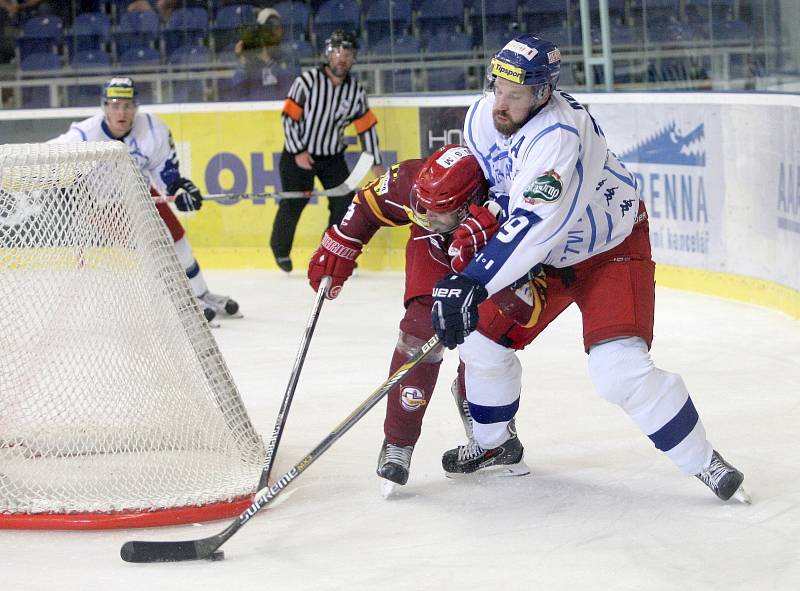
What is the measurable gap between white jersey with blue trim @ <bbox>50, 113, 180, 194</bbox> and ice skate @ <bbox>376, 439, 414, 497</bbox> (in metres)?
2.50

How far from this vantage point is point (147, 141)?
5.14 meters

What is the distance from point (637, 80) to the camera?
19.2ft

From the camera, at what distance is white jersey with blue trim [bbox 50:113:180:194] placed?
5.08 meters

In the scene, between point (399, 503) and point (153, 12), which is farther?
point (153, 12)

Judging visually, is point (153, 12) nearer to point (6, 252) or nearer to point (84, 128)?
point (84, 128)

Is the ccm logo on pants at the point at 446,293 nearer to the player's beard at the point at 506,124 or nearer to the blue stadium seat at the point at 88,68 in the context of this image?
the player's beard at the point at 506,124

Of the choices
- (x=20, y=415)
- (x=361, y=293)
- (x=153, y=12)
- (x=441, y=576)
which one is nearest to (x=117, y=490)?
(x=20, y=415)

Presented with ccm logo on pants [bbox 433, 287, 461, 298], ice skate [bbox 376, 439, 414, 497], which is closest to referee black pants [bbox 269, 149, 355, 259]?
ice skate [bbox 376, 439, 414, 497]

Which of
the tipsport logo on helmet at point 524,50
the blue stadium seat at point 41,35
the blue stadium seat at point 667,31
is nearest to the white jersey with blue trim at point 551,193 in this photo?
the tipsport logo on helmet at point 524,50

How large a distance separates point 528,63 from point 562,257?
443 millimetres

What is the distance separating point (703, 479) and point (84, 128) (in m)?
3.22

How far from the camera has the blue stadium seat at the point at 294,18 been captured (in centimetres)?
709

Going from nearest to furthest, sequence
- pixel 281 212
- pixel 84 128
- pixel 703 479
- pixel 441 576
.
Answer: pixel 441 576 → pixel 703 479 → pixel 84 128 → pixel 281 212

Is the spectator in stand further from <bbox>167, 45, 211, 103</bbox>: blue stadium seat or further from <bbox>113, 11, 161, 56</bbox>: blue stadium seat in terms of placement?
<bbox>113, 11, 161, 56</bbox>: blue stadium seat
